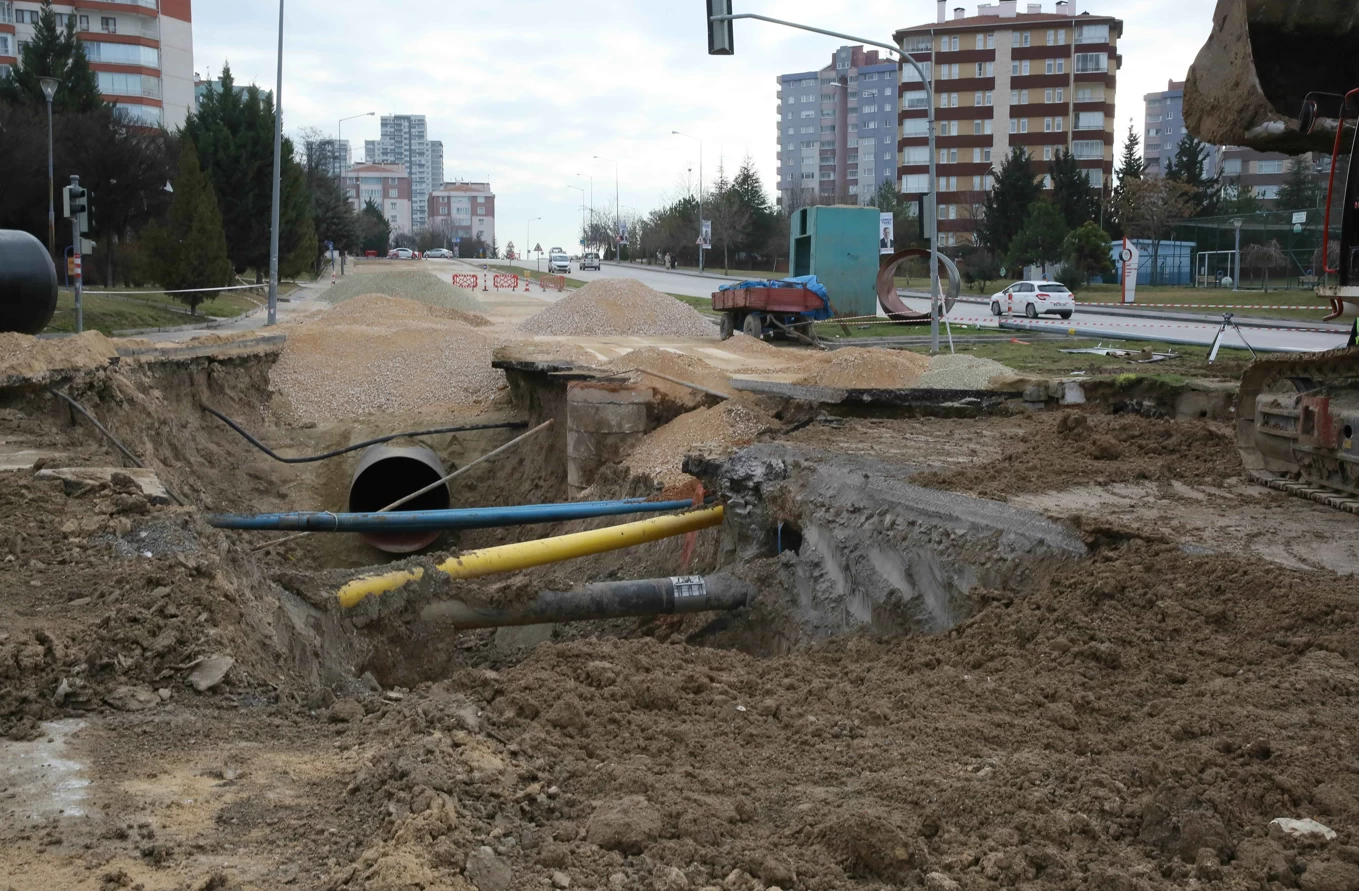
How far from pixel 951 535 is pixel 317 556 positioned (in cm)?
930

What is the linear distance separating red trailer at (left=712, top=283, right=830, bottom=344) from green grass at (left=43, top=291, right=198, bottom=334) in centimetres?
1248

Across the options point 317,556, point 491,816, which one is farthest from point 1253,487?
point 317,556

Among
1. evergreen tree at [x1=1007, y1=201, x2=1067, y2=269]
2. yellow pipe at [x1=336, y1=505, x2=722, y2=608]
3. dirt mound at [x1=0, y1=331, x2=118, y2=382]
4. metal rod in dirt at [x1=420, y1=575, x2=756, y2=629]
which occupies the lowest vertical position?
metal rod in dirt at [x1=420, y1=575, x2=756, y2=629]

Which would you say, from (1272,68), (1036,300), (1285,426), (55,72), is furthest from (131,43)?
(1285,426)

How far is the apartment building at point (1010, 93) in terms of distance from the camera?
86.8 m

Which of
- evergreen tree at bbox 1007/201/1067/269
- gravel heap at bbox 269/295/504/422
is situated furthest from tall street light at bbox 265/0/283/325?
evergreen tree at bbox 1007/201/1067/269

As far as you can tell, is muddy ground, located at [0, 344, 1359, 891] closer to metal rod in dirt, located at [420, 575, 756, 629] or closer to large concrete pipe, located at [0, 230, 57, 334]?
metal rod in dirt, located at [420, 575, 756, 629]

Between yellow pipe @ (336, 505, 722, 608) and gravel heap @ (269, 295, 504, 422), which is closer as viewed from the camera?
yellow pipe @ (336, 505, 722, 608)

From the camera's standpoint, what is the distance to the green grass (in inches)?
958

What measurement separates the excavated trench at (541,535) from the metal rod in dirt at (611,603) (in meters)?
0.08

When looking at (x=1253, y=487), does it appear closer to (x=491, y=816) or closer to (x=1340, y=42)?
(x=1340, y=42)

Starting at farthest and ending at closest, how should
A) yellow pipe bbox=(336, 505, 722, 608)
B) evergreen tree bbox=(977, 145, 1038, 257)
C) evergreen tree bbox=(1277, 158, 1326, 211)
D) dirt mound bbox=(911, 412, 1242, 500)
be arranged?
1. evergreen tree bbox=(977, 145, 1038, 257)
2. evergreen tree bbox=(1277, 158, 1326, 211)
3. dirt mound bbox=(911, 412, 1242, 500)
4. yellow pipe bbox=(336, 505, 722, 608)

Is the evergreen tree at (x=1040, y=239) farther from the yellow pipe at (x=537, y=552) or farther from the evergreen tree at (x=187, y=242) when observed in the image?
the yellow pipe at (x=537, y=552)

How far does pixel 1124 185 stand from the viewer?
194 ft
